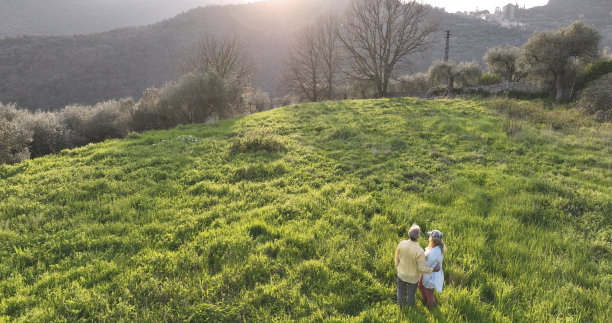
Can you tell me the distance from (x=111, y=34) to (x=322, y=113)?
4172 inches

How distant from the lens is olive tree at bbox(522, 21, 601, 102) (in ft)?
63.6

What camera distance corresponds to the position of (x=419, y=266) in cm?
347

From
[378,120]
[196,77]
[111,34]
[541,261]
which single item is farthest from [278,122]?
[111,34]

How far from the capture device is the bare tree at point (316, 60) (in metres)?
34.4

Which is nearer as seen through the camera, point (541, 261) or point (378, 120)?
point (541, 261)

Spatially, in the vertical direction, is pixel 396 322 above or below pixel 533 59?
below

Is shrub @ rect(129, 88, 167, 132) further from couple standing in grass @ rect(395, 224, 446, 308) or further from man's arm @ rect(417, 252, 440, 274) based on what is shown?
man's arm @ rect(417, 252, 440, 274)

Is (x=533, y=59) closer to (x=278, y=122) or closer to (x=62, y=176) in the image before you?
(x=278, y=122)

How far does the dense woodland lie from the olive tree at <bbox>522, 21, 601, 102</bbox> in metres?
36.5

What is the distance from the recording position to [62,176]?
822cm

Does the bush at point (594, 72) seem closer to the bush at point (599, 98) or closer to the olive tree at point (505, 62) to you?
the bush at point (599, 98)

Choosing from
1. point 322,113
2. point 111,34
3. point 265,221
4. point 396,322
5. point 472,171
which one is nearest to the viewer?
point 396,322

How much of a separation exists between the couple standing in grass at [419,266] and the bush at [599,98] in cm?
1765

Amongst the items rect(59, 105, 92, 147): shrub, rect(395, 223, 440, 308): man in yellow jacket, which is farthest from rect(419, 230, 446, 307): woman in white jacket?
rect(59, 105, 92, 147): shrub
